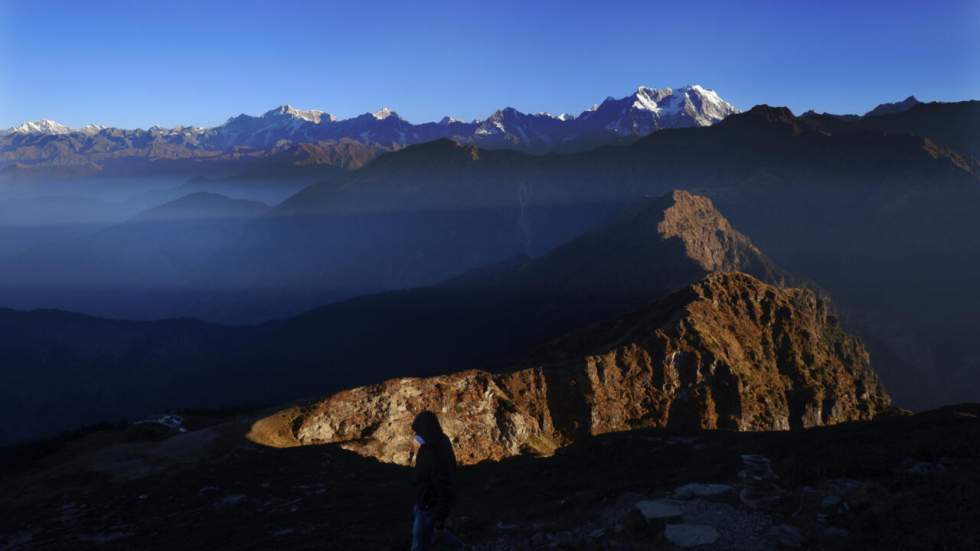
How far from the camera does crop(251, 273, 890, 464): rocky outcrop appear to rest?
36.7 metres

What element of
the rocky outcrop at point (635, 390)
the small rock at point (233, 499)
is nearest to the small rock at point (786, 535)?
the small rock at point (233, 499)

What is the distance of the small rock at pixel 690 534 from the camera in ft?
37.4

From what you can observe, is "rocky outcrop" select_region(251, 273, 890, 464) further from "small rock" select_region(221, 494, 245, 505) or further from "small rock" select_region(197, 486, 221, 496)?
"small rock" select_region(221, 494, 245, 505)

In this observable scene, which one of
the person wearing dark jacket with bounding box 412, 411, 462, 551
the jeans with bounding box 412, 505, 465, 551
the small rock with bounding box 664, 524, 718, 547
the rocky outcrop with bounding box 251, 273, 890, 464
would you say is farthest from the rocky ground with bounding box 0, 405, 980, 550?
the rocky outcrop with bounding box 251, 273, 890, 464

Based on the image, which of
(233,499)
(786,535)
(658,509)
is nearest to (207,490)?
(233,499)

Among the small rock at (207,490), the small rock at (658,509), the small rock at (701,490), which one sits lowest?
the small rock at (207,490)

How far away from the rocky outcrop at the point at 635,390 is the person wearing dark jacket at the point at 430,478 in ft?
72.6

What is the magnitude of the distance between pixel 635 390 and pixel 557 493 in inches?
1113

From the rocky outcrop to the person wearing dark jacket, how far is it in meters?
22.1

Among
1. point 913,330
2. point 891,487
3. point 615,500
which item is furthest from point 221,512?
point 913,330

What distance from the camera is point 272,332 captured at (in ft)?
510

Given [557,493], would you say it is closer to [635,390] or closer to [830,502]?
[830,502]

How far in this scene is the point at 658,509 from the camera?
13.2 m

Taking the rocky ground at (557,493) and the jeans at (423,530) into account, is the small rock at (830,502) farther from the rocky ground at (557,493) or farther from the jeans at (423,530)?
the jeans at (423,530)
